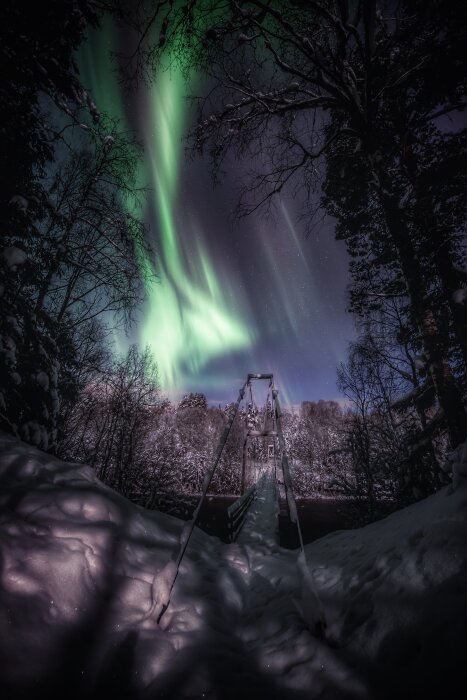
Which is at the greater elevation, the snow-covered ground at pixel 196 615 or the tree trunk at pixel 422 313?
the tree trunk at pixel 422 313

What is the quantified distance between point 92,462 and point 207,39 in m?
14.7

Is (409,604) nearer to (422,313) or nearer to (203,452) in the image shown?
(422,313)

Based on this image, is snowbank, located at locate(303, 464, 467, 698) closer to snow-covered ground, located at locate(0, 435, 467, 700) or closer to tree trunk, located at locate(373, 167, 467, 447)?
snow-covered ground, located at locate(0, 435, 467, 700)

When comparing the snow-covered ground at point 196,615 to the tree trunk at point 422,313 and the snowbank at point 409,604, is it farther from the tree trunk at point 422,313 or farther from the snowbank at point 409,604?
the tree trunk at point 422,313

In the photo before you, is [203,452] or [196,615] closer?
[196,615]

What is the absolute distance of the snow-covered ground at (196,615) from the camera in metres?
1.60

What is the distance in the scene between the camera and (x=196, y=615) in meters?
2.61

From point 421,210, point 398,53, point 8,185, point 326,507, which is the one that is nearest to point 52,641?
point 8,185

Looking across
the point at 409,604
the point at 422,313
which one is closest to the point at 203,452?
the point at 422,313

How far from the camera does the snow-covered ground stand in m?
→ 1.60

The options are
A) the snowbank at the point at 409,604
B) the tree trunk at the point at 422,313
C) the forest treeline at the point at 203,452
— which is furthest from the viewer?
the forest treeline at the point at 203,452

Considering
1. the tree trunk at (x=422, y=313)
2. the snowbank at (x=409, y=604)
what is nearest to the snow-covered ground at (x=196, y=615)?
the snowbank at (x=409, y=604)

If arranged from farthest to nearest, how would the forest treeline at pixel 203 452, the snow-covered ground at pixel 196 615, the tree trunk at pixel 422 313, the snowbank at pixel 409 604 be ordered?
the forest treeline at pixel 203 452
the tree trunk at pixel 422 313
the snow-covered ground at pixel 196 615
the snowbank at pixel 409 604

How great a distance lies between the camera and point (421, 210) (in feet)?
17.7
